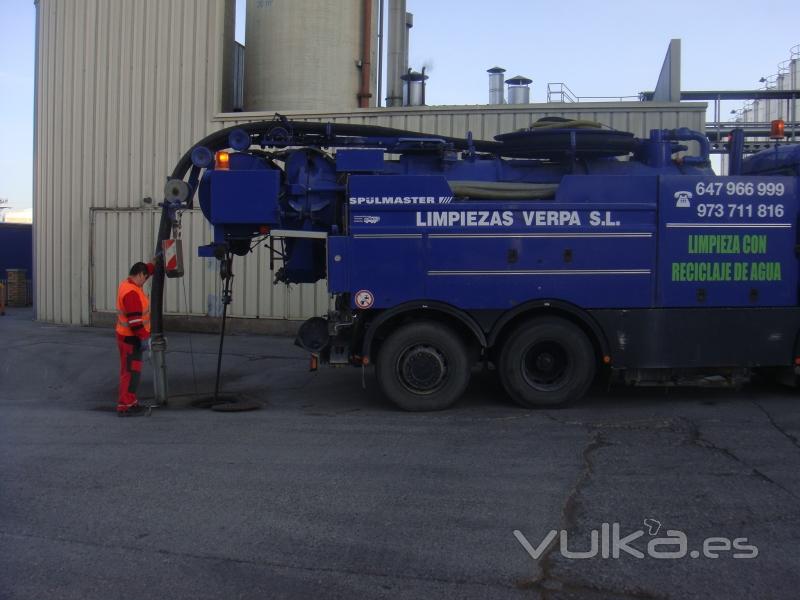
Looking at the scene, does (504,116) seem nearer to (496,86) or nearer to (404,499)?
(496,86)

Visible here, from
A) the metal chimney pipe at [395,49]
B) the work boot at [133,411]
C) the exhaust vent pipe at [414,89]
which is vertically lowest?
the work boot at [133,411]

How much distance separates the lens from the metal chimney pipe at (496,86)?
20.2 metres

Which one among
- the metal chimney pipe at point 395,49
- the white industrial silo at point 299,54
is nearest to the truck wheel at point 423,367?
the white industrial silo at point 299,54

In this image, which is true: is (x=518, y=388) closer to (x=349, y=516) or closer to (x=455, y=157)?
(x=455, y=157)

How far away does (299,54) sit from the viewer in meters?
16.7

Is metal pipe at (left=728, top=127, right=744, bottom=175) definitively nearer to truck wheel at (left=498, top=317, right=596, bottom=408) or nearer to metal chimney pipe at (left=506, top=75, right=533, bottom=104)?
truck wheel at (left=498, top=317, right=596, bottom=408)

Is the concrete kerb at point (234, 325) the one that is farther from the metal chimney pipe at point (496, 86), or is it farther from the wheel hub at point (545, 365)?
the metal chimney pipe at point (496, 86)

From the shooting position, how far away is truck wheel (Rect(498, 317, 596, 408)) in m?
9.28

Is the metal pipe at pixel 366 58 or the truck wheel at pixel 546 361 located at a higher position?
the metal pipe at pixel 366 58

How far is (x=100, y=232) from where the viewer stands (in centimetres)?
1652

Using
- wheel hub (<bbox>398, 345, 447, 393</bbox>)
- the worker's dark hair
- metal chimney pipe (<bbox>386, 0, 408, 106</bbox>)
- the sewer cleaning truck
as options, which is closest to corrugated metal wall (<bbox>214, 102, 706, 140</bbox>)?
metal chimney pipe (<bbox>386, 0, 408, 106</bbox>)

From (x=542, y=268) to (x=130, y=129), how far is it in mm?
10418

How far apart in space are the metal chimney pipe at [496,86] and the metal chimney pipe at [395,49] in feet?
8.78

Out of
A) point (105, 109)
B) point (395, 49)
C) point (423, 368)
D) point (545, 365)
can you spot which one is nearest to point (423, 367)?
point (423, 368)
